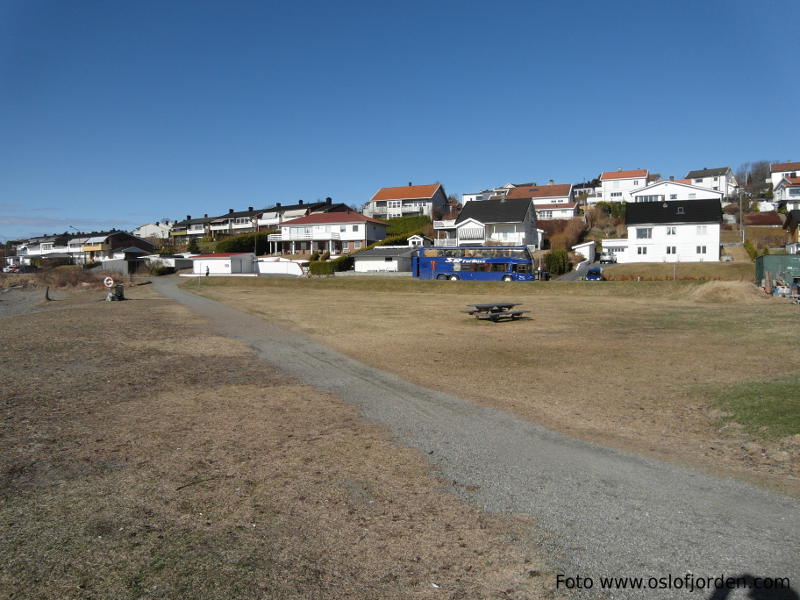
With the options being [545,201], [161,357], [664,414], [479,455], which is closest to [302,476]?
[479,455]

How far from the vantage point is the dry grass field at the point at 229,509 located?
411 cm

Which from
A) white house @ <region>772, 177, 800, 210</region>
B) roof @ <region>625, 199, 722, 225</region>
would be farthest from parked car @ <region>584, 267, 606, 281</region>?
white house @ <region>772, 177, 800, 210</region>

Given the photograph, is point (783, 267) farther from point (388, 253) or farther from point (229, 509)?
point (388, 253)

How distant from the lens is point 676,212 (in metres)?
57.2

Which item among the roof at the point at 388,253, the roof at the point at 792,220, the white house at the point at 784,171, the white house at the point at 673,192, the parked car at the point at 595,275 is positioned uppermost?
the white house at the point at 784,171

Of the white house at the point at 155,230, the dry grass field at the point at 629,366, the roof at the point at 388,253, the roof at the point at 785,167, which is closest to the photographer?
the dry grass field at the point at 629,366

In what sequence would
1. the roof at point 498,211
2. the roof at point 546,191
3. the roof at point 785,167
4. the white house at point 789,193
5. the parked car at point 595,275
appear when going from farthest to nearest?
the roof at point 785,167, the roof at point 546,191, the white house at point 789,193, the roof at point 498,211, the parked car at point 595,275

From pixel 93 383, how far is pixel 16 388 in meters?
1.25

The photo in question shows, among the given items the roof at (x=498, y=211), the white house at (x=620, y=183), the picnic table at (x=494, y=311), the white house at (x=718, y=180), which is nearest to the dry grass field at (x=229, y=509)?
the picnic table at (x=494, y=311)

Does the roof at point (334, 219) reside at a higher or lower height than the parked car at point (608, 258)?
higher

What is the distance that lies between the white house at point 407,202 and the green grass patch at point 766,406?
83.9 meters

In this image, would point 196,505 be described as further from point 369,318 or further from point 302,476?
point 369,318

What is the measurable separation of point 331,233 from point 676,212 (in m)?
45.7

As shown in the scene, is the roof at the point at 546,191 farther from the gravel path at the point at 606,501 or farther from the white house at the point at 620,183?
the gravel path at the point at 606,501
